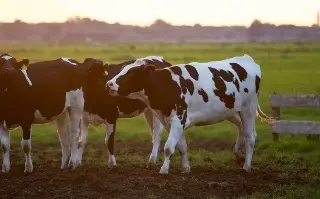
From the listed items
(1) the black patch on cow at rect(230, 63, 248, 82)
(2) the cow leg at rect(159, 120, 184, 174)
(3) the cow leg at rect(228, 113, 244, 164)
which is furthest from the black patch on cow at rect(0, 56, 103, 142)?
(3) the cow leg at rect(228, 113, 244, 164)

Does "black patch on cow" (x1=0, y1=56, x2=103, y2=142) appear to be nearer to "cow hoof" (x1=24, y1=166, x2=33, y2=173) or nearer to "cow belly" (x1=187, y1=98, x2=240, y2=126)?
"cow hoof" (x1=24, y1=166, x2=33, y2=173)

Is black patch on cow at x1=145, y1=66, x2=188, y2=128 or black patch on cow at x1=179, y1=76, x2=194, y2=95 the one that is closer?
black patch on cow at x1=145, y1=66, x2=188, y2=128

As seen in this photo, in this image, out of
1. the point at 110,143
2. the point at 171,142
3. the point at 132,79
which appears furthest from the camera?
the point at 110,143

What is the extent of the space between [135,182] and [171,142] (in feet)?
4.21

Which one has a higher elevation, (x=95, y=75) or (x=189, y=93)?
(x=95, y=75)

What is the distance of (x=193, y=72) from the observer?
38.4 ft

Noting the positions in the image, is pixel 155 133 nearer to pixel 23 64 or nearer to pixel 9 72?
pixel 23 64

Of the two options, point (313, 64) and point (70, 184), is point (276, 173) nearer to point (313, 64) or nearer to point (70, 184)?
point (70, 184)

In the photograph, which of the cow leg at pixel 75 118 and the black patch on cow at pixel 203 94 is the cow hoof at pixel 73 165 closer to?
the cow leg at pixel 75 118

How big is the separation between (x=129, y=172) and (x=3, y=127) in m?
2.52

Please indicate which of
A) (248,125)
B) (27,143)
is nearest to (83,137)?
(27,143)

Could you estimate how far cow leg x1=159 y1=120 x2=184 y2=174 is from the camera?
1097cm

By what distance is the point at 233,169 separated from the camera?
39.2ft

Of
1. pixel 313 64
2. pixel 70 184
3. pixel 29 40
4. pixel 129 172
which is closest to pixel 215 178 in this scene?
pixel 129 172
